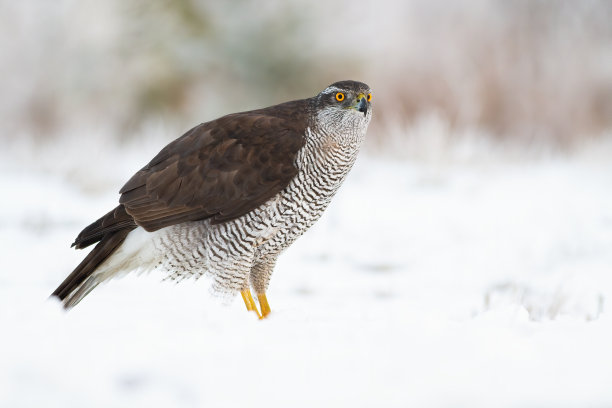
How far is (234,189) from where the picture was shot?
160 inches

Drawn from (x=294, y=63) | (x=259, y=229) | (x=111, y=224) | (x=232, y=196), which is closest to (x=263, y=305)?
(x=259, y=229)

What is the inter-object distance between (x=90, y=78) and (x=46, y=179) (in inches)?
214

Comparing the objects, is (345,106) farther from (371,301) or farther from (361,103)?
(371,301)

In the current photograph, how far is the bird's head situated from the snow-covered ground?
3.44ft

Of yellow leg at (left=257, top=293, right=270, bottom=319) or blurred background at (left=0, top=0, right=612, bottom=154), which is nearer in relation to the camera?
yellow leg at (left=257, top=293, right=270, bottom=319)

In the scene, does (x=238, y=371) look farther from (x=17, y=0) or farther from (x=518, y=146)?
(x=17, y=0)

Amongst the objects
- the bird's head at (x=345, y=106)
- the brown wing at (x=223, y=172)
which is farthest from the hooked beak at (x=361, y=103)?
the brown wing at (x=223, y=172)

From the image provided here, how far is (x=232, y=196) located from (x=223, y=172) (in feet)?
0.58

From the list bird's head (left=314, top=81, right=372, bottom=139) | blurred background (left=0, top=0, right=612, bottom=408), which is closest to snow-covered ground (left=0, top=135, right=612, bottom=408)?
blurred background (left=0, top=0, right=612, bottom=408)

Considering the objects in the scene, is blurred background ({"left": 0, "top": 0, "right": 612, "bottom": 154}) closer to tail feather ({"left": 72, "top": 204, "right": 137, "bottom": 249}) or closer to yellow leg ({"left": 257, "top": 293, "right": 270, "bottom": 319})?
yellow leg ({"left": 257, "top": 293, "right": 270, "bottom": 319})

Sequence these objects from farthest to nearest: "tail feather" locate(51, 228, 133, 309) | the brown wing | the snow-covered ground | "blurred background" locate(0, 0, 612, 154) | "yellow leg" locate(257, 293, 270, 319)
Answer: "blurred background" locate(0, 0, 612, 154) → "yellow leg" locate(257, 293, 270, 319) → "tail feather" locate(51, 228, 133, 309) → the brown wing → the snow-covered ground


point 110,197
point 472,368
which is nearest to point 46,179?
point 110,197

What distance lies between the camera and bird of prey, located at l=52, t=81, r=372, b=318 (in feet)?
13.3

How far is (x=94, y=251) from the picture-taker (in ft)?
14.0
